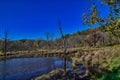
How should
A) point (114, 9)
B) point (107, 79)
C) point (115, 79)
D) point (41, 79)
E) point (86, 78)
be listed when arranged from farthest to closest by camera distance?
point (41, 79)
point (86, 78)
point (107, 79)
point (115, 79)
point (114, 9)

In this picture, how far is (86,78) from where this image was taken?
101 feet

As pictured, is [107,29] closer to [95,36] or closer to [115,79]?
[115,79]

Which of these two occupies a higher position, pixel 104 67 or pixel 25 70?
pixel 104 67

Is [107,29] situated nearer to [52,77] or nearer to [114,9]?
[114,9]

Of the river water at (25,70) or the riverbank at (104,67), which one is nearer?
the riverbank at (104,67)

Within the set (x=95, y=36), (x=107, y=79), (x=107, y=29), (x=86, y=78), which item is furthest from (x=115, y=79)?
(x=95, y=36)

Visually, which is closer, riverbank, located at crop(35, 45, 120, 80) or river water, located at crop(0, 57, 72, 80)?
riverbank, located at crop(35, 45, 120, 80)

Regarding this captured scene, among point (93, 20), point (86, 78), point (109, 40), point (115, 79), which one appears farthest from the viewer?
point (109, 40)

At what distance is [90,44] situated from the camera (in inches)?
5236

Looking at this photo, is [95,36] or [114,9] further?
[95,36]

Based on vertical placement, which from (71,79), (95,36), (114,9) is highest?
(95,36)

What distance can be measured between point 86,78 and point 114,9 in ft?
51.7

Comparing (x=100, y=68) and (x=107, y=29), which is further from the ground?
(x=107, y=29)

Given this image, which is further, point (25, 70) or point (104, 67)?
point (25, 70)
